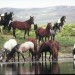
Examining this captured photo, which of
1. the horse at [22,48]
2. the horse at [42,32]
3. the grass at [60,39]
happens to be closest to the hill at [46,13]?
the grass at [60,39]

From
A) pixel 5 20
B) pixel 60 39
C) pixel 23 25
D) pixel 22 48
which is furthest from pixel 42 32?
pixel 22 48

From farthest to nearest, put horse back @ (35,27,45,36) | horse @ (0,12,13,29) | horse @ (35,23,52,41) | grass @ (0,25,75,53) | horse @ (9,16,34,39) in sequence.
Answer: horse @ (0,12,13,29) < horse @ (9,16,34,39) < horse back @ (35,27,45,36) < grass @ (0,25,75,53) < horse @ (35,23,52,41)

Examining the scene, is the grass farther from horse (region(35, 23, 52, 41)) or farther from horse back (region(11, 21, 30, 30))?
horse (region(35, 23, 52, 41))

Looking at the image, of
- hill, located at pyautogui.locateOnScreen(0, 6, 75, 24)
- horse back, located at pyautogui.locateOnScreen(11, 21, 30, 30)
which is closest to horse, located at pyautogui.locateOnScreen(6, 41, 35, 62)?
horse back, located at pyautogui.locateOnScreen(11, 21, 30, 30)

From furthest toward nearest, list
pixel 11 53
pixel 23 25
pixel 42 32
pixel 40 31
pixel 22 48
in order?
1. pixel 23 25
2. pixel 40 31
3. pixel 42 32
4. pixel 22 48
5. pixel 11 53

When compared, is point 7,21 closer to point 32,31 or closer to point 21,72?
point 32,31

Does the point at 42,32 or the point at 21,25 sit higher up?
the point at 21,25

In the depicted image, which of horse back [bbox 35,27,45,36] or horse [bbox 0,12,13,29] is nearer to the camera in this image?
horse back [bbox 35,27,45,36]

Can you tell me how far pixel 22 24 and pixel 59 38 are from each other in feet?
11.5

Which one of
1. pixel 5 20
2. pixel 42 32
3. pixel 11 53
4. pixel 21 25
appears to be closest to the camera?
pixel 11 53

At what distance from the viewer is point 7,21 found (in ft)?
177

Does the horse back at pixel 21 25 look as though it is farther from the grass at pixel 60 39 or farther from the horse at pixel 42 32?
the horse at pixel 42 32

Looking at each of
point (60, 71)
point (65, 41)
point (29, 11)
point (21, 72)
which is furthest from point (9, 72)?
point (29, 11)

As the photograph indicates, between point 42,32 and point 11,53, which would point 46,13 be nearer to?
point 42,32
